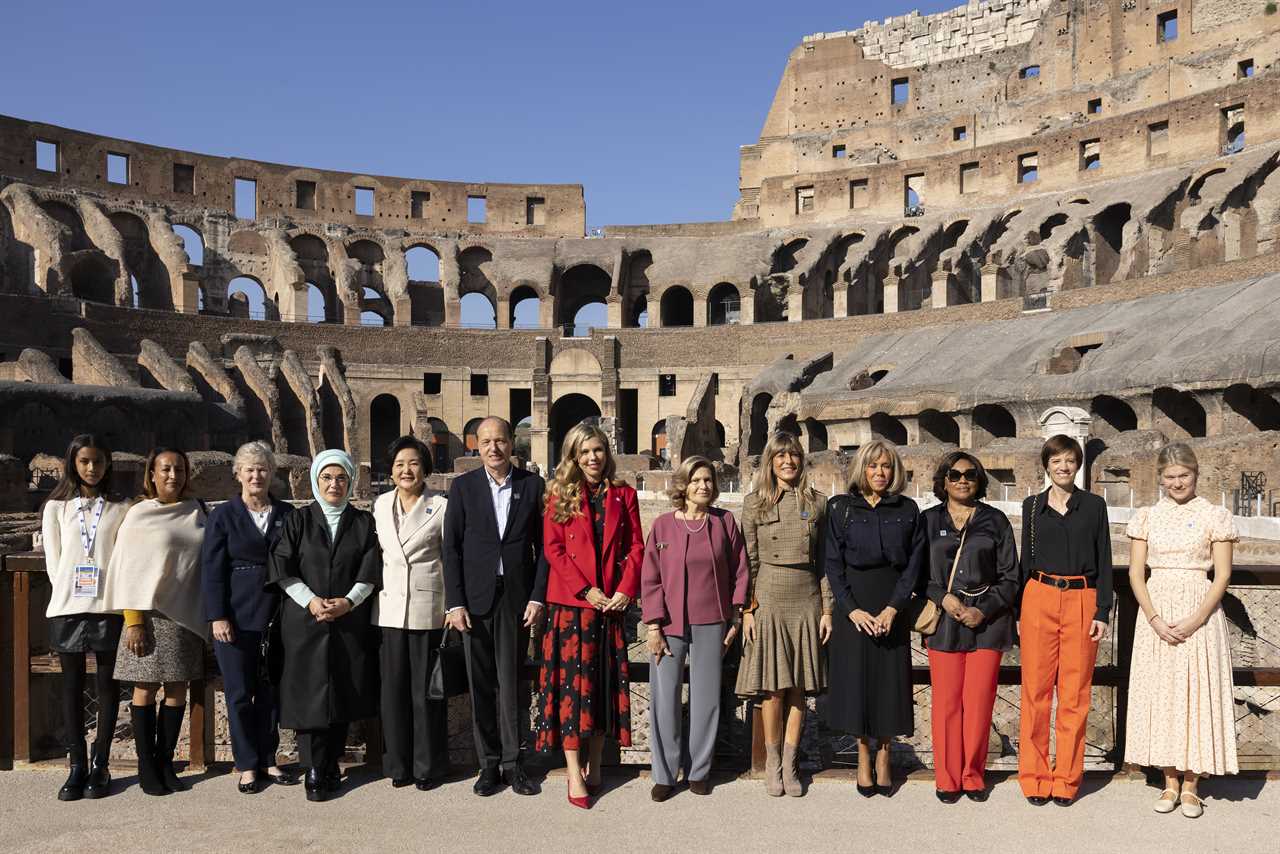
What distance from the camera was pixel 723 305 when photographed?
146ft

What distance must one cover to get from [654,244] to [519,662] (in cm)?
3998

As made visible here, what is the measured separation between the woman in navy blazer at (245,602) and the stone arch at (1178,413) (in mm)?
19825

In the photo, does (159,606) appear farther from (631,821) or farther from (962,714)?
(962,714)

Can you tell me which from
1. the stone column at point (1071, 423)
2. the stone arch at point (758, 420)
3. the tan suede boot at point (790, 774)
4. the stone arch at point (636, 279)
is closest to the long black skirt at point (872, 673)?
the tan suede boot at point (790, 774)

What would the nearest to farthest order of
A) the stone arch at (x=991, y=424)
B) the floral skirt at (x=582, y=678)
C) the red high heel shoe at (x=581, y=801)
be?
1. the red high heel shoe at (x=581, y=801)
2. the floral skirt at (x=582, y=678)
3. the stone arch at (x=991, y=424)

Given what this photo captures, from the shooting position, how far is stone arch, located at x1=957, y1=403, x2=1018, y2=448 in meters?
23.8

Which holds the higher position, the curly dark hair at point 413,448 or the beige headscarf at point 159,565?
the curly dark hair at point 413,448

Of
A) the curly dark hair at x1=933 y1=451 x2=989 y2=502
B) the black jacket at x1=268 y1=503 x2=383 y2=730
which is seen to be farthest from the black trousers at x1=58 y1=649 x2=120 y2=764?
the curly dark hair at x1=933 y1=451 x2=989 y2=502

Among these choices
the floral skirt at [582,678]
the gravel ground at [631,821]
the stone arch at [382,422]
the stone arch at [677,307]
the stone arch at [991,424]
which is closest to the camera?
the gravel ground at [631,821]

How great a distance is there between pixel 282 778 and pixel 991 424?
21858mm

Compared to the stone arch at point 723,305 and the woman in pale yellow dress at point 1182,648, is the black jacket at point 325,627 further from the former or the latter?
the stone arch at point 723,305

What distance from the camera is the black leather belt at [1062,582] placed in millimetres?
4883

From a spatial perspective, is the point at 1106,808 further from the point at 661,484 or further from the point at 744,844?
the point at 661,484

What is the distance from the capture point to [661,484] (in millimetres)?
27734
